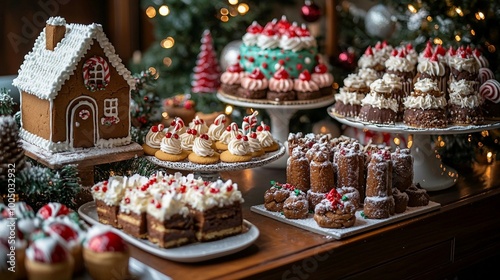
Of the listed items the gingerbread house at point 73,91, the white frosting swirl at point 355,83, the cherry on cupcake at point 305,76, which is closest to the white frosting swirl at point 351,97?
the white frosting swirl at point 355,83

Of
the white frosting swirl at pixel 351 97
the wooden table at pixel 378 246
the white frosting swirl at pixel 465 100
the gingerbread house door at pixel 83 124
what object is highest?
the white frosting swirl at pixel 465 100

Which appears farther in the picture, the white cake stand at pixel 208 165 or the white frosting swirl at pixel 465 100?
the white frosting swirl at pixel 465 100

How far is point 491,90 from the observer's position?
283cm

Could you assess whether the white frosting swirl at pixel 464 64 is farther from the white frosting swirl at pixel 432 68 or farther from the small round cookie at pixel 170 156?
the small round cookie at pixel 170 156

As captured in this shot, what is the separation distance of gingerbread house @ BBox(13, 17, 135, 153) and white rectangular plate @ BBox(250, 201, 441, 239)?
57cm

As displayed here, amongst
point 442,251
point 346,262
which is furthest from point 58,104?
point 442,251

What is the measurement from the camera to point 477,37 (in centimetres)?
315

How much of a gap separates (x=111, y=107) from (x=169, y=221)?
0.62 meters

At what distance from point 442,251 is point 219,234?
0.95 metres

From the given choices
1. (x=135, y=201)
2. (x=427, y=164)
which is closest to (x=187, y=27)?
(x=427, y=164)

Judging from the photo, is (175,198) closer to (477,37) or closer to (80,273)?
(80,273)

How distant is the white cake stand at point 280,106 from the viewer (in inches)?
119

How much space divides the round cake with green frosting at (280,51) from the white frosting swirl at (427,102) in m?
0.63

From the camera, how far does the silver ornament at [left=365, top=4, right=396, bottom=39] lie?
11.7ft
